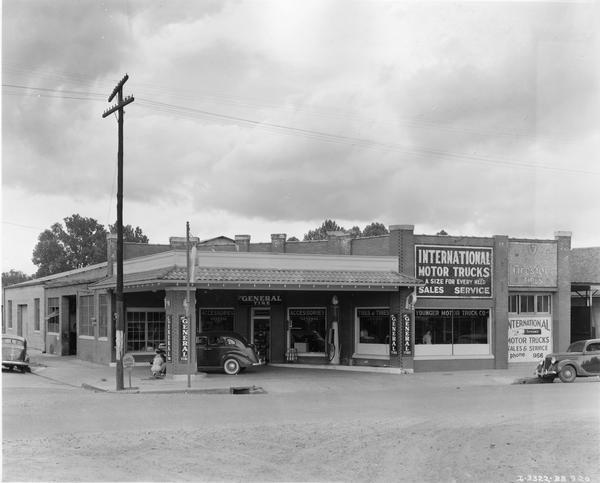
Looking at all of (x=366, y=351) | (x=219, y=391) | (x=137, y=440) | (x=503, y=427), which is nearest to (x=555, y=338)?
(x=366, y=351)

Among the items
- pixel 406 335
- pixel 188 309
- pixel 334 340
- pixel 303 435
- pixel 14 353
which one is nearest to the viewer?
pixel 303 435

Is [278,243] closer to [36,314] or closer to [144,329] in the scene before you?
[144,329]

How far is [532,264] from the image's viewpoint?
3186 centimetres

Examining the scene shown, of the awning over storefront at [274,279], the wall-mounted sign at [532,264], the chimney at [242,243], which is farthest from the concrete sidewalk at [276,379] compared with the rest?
the chimney at [242,243]

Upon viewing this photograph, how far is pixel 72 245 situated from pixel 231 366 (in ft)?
227

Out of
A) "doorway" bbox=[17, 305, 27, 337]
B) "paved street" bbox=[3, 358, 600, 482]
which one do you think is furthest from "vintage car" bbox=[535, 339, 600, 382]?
"doorway" bbox=[17, 305, 27, 337]

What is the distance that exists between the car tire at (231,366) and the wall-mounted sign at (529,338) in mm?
11412

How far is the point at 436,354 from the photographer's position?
29594 mm

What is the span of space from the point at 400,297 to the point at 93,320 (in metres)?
14.1

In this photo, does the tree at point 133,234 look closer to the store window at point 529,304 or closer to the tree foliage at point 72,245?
the tree foliage at point 72,245

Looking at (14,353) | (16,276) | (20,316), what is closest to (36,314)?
(20,316)

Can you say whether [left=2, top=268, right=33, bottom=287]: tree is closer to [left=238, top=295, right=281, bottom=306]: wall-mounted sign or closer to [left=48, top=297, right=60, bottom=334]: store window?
[left=48, top=297, right=60, bottom=334]: store window

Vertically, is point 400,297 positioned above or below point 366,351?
above

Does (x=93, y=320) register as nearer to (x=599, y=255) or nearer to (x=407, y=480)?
(x=599, y=255)
